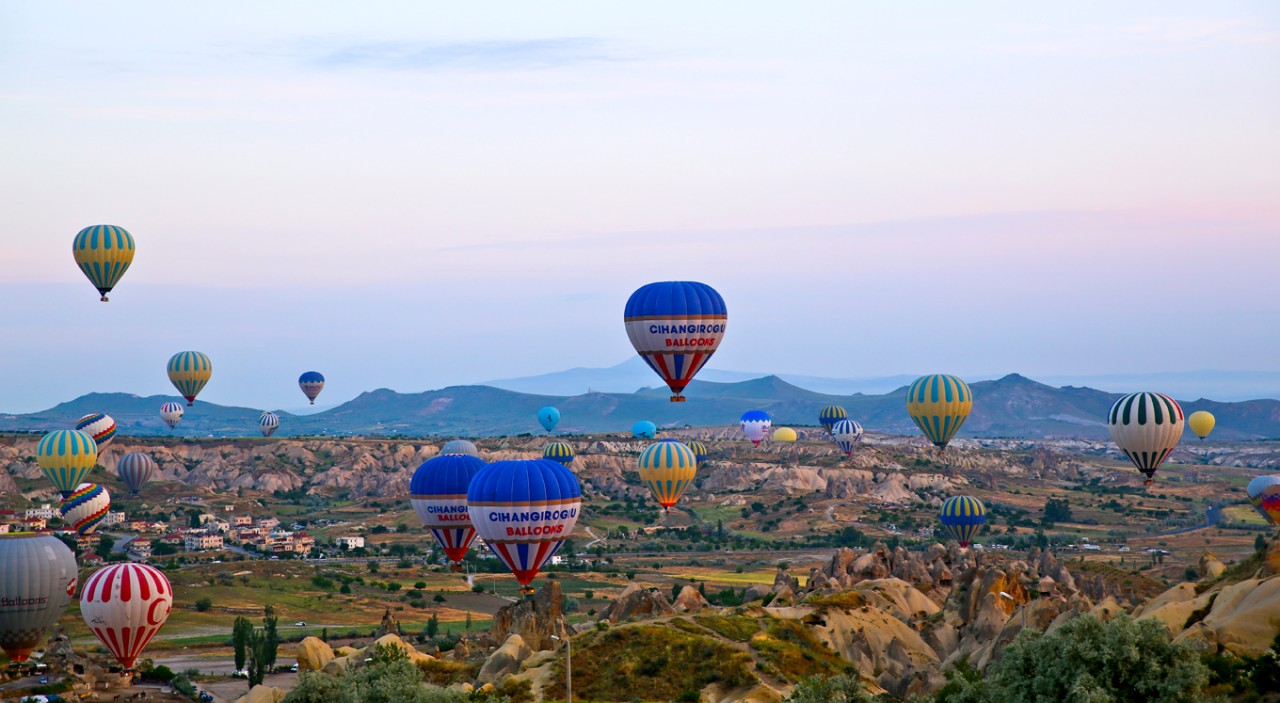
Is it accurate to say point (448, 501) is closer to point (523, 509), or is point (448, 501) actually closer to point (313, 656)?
point (523, 509)

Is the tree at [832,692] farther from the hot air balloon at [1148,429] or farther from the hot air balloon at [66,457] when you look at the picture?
the hot air balloon at [66,457]

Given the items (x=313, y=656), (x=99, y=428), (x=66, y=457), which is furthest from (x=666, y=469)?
(x=99, y=428)

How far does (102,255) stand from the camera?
359ft

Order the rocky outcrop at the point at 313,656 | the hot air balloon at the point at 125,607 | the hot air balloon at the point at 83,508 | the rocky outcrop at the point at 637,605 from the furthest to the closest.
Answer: the hot air balloon at the point at 83,508
the hot air balloon at the point at 125,607
the rocky outcrop at the point at 637,605
the rocky outcrop at the point at 313,656

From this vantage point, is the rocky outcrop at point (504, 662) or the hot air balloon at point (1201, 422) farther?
the hot air balloon at point (1201, 422)

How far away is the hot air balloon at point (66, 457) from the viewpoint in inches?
4958

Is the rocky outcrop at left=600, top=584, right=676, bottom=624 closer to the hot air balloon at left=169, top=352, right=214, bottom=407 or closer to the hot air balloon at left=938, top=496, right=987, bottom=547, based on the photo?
the hot air balloon at left=938, top=496, right=987, bottom=547

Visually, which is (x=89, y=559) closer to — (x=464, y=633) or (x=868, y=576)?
(x=464, y=633)

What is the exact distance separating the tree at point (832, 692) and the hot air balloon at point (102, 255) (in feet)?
279

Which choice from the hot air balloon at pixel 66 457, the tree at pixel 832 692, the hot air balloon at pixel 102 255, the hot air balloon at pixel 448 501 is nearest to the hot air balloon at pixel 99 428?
the hot air balloon at pixel 66 457

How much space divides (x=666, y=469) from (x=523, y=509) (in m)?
39.1

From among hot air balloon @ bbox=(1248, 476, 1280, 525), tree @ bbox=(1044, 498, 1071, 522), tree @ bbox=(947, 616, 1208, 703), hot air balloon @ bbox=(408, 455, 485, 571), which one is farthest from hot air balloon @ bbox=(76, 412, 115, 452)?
tree @ bbox=(947, 616, 1208, 703)

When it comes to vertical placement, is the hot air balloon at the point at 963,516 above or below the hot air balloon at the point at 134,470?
below

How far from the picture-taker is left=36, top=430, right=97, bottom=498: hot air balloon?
126 m
